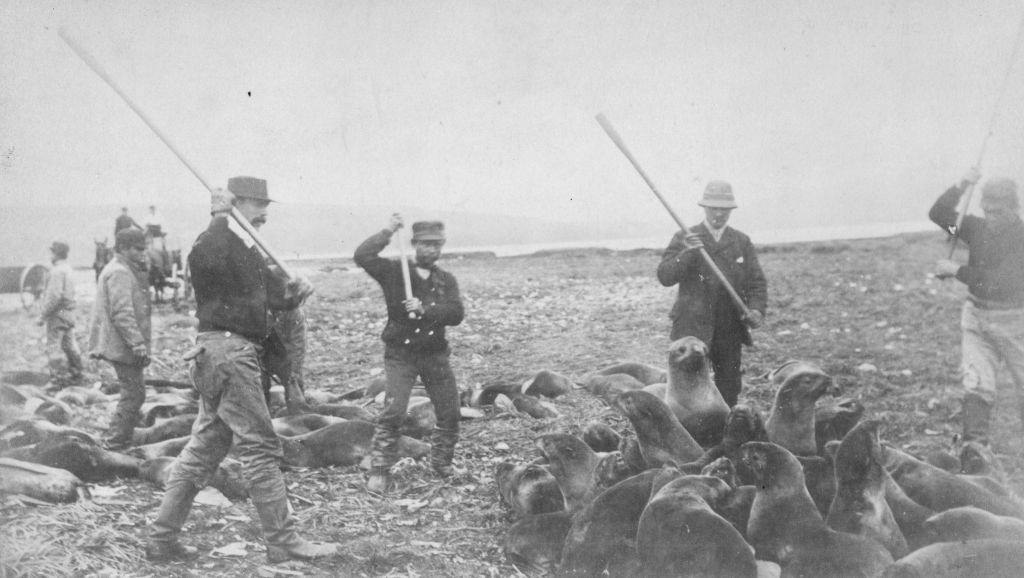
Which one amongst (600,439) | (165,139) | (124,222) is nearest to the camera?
(165,139)

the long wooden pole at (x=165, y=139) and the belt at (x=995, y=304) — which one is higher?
the long wooden pole at (x=165, y=139)

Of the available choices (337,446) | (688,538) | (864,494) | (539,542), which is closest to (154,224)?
(337,446)

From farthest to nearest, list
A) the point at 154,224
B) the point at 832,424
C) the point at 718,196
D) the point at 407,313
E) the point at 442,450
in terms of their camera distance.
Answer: the point at 154,224 < the point at 718,196 < the point at 442,450 < the point at 407,313 < the point at 832,424

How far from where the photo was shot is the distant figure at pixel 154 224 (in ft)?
→ 18.4

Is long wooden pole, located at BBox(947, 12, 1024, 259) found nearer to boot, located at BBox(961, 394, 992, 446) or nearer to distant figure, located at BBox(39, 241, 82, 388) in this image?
boot, located at BBox(961, 394, 992, 446)

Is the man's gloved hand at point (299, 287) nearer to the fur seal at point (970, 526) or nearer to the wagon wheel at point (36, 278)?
the fur seal at point (970, 526)

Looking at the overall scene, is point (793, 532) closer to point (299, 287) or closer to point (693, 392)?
point (693, 392)

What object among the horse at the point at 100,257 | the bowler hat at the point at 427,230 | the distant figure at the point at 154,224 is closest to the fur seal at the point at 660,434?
the bowler hat at the point at 427,230

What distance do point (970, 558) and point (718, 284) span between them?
2.32 meters

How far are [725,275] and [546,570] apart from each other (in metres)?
2.36

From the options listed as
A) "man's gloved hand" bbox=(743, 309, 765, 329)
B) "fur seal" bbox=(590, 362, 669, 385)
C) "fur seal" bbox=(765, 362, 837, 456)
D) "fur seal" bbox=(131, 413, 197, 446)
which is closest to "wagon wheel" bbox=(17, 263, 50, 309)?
"fur seal" bbox=(131, 413, 197, 446)

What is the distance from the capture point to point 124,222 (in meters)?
5.33

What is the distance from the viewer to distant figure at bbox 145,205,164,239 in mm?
5594

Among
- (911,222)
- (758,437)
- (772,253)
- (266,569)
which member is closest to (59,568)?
(266,569)
